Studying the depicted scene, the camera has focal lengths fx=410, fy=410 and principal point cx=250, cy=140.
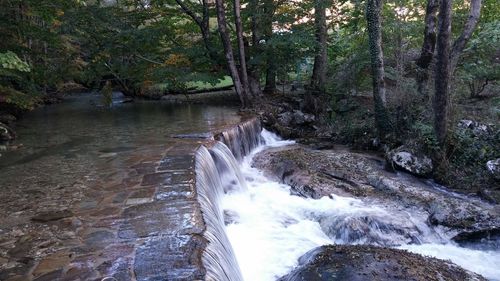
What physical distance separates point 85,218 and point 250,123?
693 centimetres

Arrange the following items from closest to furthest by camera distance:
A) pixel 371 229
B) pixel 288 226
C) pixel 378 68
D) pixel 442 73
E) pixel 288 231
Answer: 1. pixel 371 229
2. pixel 288 231
3. pixel 288 226
4. pixel 442 73
5. pixel 378 68

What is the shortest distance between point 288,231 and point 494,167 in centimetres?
450

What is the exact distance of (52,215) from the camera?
14.0 ft

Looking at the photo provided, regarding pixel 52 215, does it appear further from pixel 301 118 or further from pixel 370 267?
pixel 301 118

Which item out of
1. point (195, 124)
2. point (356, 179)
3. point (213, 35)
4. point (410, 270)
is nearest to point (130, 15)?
point (213, 35)

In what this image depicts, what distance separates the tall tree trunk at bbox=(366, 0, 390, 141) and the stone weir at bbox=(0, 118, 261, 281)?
583 cm

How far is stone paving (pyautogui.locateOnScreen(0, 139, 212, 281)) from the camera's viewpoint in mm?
3176

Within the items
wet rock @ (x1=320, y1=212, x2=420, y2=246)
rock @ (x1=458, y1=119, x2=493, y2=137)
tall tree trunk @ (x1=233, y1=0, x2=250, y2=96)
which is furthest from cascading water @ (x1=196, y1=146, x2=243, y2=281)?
tall tree trunk @ (x1=233, y1=0, x2=250, y2=96)

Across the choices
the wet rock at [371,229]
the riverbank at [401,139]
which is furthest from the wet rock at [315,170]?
the wet rock at [371,229]

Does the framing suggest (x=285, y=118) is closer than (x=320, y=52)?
Yes

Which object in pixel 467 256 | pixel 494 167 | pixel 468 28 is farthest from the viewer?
pixel 468 28

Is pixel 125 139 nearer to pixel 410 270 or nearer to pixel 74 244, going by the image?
pixel 74 244

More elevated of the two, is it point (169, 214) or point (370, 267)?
point (169, 214)

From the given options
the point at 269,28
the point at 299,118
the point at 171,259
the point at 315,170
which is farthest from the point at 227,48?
the point at 171,259
